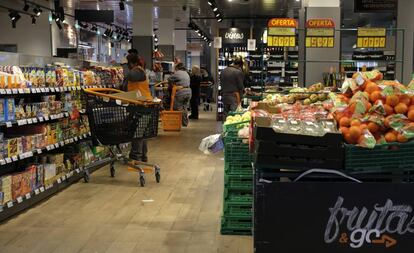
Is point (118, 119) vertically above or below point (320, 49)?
below

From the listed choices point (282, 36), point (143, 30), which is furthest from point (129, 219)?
point (143, 30)

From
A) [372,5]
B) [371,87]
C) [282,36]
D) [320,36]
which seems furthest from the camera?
[372,5]

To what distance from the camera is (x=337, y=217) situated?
7.79 ft

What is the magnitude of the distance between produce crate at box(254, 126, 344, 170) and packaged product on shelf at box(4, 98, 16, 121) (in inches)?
127

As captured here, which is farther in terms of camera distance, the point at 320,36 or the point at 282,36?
the point at 320,36

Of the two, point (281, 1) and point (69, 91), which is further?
point (281, 1)

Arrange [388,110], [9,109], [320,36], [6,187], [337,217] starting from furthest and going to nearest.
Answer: [320,36]
[9,109]
[6,187]
[388,110]
[337,217]

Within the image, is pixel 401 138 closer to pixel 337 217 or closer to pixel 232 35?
pixel 337 217

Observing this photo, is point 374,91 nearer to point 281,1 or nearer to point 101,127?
point 101,127

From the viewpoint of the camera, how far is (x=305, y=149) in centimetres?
248

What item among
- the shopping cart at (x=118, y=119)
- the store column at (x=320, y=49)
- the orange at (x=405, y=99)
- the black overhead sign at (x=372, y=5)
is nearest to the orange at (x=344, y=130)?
the orange at (x=405, y=99)

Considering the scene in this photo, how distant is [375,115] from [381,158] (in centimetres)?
27

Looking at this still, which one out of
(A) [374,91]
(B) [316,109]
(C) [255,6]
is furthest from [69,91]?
(C) [255,6]

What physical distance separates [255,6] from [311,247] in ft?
54.3
